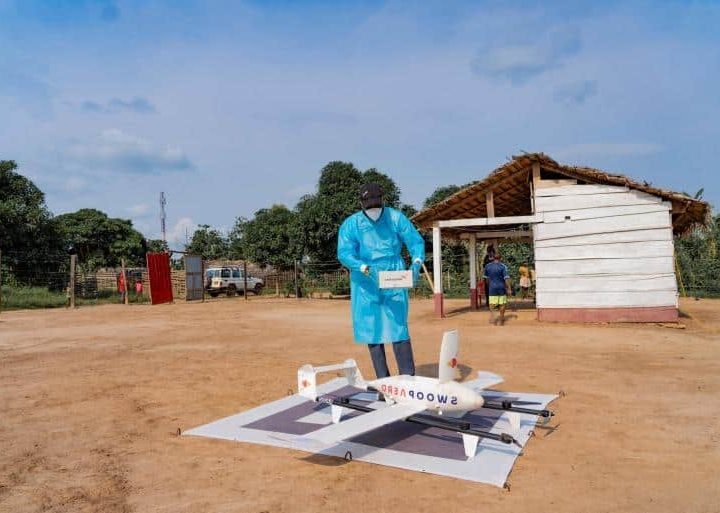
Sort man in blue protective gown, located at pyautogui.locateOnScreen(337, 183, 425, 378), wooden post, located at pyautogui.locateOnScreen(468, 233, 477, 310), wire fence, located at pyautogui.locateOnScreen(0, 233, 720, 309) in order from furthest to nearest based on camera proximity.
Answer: wire fence, located at pyautogui.locateOnScreen(0, 233, 720, 309)
wooden post, located at pyautogui.locateOnScreen(468, 233, 477, 310)
man in blue protective gown, located at pyautogui.locateOnScreen(337, 183, 425, 378)

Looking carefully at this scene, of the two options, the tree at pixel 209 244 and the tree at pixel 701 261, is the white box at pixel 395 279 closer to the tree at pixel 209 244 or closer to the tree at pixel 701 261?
the tree at pixel 701 261

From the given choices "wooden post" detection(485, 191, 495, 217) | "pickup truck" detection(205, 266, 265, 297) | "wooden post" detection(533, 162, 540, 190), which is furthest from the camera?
"pickup truck" detection(205, 266, 265, 297)

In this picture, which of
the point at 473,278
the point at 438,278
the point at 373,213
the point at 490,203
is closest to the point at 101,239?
the point at 473,278

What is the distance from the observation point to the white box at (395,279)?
5.18 m

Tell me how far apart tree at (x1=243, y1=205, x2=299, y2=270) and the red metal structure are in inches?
377

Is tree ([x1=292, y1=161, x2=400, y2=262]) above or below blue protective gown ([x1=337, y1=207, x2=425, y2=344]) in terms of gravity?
above

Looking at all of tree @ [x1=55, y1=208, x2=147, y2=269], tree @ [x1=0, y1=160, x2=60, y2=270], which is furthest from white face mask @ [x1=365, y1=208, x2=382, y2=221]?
tree @ [x1=55, y1=208, x2=147, y2=269]

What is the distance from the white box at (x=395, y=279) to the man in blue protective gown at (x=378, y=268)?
0.16 m

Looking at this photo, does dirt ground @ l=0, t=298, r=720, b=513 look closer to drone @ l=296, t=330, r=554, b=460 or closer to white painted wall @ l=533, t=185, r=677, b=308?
drone @ l=296, t=330, r=554, b=460

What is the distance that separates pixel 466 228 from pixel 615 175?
5210mm

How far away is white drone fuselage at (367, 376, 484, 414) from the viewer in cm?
426

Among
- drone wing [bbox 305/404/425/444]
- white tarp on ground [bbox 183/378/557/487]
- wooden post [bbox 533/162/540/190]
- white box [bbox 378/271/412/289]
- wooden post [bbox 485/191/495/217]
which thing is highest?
wooden post [bbox 533/162/540/190]

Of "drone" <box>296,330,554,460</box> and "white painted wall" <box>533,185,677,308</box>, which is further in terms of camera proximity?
"white painted wall" <box>533,185,677,308</box>

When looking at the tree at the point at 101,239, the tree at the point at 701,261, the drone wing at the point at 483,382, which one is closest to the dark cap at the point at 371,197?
the drone wing at the point at 483,382
